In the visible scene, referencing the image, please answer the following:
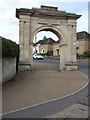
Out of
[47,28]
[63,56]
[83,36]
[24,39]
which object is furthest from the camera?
[83,36]

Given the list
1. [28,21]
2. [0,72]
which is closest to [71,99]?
[0,72]

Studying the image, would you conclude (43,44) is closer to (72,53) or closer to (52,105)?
(72,53)

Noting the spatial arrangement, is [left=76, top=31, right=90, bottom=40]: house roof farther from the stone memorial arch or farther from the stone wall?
the stone wall

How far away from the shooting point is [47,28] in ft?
78.7

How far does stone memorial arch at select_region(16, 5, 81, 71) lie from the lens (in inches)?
903

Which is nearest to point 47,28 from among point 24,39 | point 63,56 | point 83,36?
point 24,39

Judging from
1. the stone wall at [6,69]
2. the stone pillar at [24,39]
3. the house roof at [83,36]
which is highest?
the house roof at [83,36]

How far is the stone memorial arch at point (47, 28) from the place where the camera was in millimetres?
22938

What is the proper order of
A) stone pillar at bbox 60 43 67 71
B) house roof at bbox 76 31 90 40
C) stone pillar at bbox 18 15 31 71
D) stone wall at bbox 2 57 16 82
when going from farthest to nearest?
house roof at bbox 76 31 90 40, stone pillar at bbox 60 43 67 71, stone pillar at bbox 18 15 31 71, stone wall at bbox 2 57 16 82

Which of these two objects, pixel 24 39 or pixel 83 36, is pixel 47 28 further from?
pixel 83 36

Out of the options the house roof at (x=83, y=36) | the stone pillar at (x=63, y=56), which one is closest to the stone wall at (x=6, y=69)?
the stone pillar at (x=63, y=56)

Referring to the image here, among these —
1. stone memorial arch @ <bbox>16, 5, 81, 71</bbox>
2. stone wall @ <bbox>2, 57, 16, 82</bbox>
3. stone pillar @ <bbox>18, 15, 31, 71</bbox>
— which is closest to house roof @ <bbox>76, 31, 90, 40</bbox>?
stone memorial arch @ <bbox>16, 5, 81, 71</bbox>

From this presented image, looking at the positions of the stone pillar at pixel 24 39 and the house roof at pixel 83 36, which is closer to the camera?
the stone pillar at pixel 24 39

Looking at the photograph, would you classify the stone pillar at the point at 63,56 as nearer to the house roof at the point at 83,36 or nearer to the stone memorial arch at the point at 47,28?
the stone memorial arch at the point at 47,28
